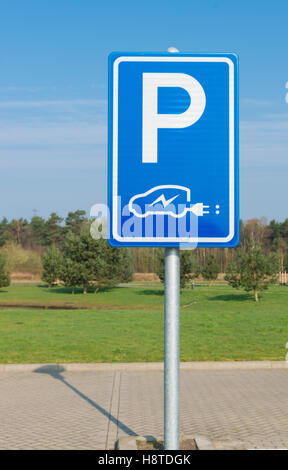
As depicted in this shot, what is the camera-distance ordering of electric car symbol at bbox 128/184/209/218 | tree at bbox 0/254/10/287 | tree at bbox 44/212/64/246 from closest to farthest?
1. electric car symbol at bbox 128/184/209/218
2. tree at bbox 0/254/10/287
3. tree at bbox 44/212/64/246

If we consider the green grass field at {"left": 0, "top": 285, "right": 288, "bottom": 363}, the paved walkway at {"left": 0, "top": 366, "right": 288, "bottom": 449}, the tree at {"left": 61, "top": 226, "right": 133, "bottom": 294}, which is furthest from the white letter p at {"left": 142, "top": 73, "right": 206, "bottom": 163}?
the tree at {"left": 61, "top": 226, "right": 133, "bottom": 294}

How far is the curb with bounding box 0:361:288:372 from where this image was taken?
9.82 meters

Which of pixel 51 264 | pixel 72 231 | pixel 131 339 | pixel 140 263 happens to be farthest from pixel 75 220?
pixel 131 339

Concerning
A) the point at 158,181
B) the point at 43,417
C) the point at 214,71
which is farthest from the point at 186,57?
the point at 43,417

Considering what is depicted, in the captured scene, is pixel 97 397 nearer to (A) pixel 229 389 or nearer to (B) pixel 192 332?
(A) pixel 229 389

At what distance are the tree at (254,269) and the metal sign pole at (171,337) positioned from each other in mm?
31440

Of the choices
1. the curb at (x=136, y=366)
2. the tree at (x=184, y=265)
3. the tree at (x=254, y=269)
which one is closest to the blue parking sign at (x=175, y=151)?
the curb at (x=136, y=366)

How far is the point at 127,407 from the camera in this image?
734 cm

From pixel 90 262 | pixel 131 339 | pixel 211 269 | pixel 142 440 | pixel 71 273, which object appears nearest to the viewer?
pixel 142 440

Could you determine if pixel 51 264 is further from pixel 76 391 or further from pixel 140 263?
pixel 76 391

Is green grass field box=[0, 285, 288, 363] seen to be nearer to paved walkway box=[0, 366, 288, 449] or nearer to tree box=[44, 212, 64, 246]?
paved walkway box=[0, 366, 288, 449]

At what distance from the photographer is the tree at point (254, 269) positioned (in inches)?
1342

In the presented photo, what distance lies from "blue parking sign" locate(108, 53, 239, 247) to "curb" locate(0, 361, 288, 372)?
708 centimetres

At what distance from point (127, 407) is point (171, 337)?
438cm
